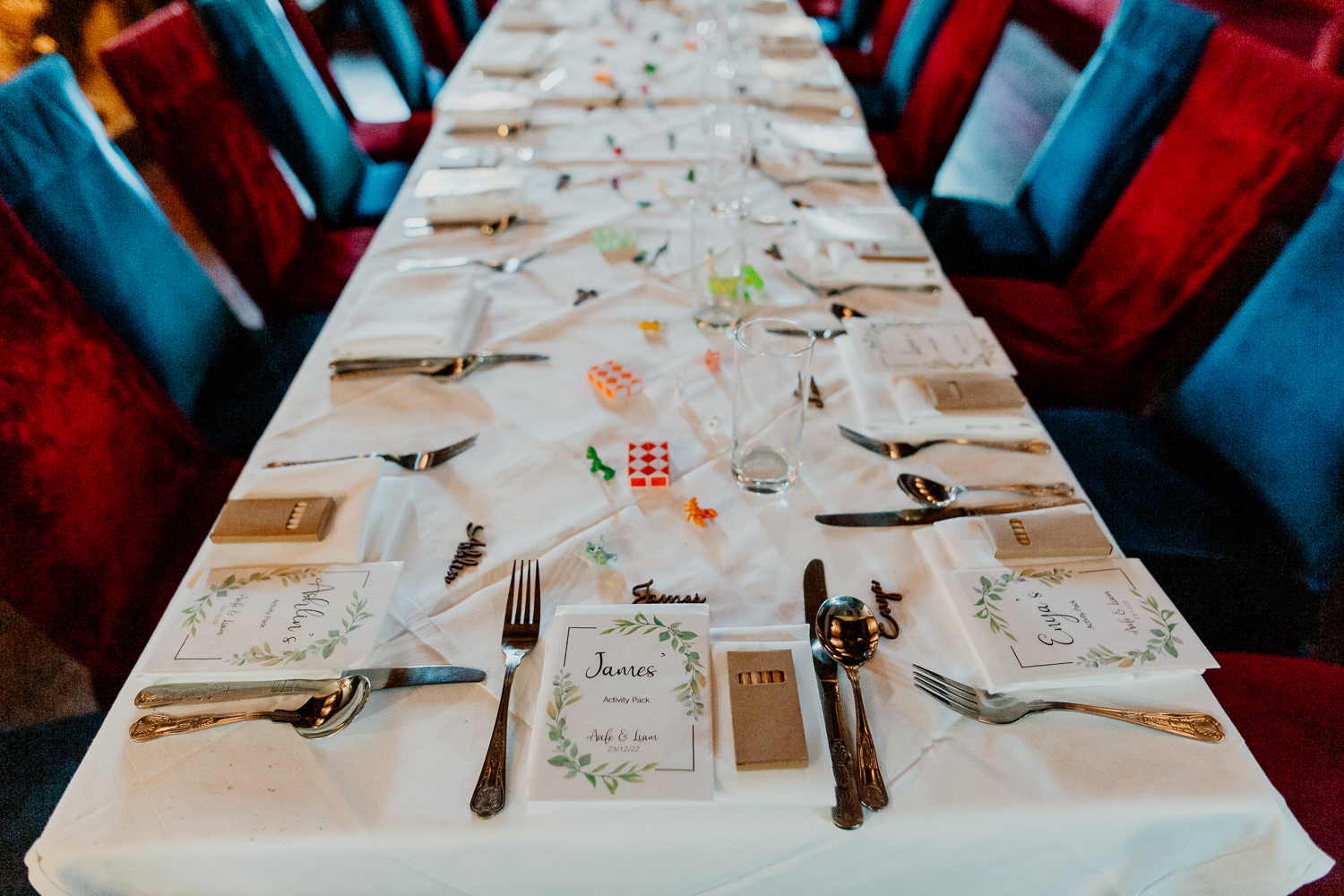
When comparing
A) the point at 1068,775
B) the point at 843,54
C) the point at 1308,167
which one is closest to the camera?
the point at 1068,775

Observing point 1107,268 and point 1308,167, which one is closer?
point 1308,167

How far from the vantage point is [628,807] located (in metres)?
0.59

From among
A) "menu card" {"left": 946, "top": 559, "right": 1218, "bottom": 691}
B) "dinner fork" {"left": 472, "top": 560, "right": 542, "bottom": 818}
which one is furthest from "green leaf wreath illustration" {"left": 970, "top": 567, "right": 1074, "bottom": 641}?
"dinner fork" {"left": 472, "top": 560, "right": 542, "bottom": 818}

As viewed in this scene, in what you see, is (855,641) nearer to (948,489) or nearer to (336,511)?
(948,489)

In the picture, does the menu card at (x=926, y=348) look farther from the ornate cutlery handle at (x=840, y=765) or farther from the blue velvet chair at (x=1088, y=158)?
the blue velvet chair at (x=1088, y=158)

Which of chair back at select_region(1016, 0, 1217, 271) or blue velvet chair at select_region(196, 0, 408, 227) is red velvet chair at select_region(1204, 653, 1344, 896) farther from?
blue velvet chair at select_region(196, 0, 408, 227)

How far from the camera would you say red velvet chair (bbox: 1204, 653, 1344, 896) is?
0.86 metres

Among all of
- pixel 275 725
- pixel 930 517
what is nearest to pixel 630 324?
pixel 930 517

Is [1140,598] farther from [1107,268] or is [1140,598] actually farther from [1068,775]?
[1107,268]

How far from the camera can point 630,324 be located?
117cm

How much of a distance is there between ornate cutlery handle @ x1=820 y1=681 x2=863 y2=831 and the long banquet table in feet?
0.07

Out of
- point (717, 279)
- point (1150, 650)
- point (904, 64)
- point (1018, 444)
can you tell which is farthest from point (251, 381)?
point (904, 64)

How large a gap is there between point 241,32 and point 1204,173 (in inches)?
87.2

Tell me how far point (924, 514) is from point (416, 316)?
0.82 m
